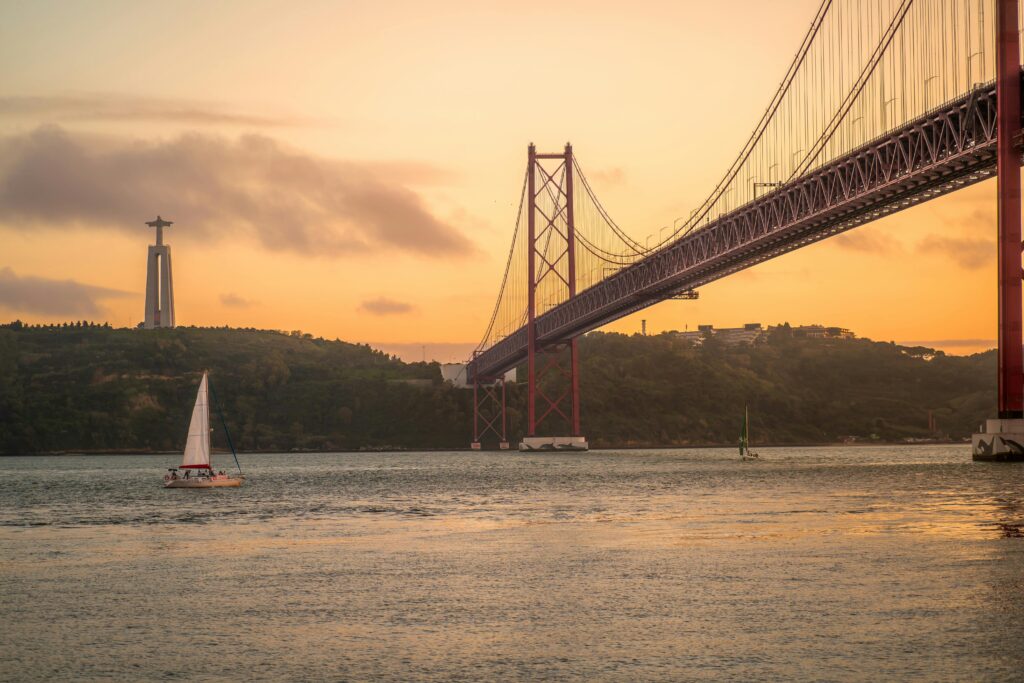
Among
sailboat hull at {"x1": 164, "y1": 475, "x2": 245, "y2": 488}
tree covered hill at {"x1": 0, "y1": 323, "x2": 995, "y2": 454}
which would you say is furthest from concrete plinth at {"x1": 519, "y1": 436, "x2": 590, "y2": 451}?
sailboat hull at {"x1": 164, "y1": 475, "x2": 245, "y2": 488}

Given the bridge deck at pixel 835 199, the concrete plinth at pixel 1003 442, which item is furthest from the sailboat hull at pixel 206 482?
the concrete plinth at pixel 1003 442

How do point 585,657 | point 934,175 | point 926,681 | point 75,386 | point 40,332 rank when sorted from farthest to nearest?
point 40,332 → point 75,386 → point 934,175 → point 585,657 → point 926,681

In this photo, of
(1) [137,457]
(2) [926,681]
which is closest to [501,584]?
(2) [926,681]

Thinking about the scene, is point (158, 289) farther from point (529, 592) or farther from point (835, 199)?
point (529, 592)

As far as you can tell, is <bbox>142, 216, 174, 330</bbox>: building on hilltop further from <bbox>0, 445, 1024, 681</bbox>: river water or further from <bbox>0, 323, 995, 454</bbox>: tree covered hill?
<bbox>0, 445, 1024, 681</bbox>: river water

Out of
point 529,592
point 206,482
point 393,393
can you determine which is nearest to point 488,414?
point 393,393

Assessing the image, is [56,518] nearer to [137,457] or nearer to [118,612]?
[118,612]
